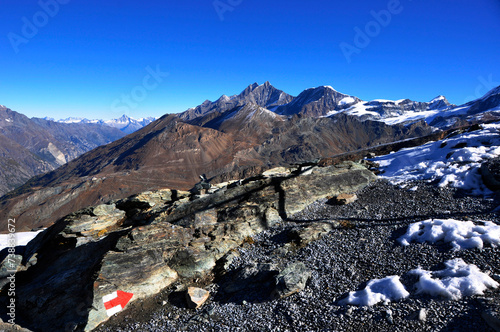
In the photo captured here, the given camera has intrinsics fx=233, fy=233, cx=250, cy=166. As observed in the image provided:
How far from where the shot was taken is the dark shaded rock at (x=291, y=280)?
1012 centimetres

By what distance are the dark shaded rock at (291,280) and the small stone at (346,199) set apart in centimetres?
866

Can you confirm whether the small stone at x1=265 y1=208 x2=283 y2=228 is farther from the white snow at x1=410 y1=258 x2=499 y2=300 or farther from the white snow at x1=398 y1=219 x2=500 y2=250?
the white snow at x1=410 y1=258 x2=499 y2=300

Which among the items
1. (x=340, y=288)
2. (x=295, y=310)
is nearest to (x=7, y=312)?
(x=295, y=310)

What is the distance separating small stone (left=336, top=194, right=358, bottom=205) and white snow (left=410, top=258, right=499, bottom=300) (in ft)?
29.1

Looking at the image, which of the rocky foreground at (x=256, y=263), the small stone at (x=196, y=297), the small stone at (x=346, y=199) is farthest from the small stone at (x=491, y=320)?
the small stone at (x=346, y=199)

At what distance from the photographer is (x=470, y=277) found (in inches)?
336

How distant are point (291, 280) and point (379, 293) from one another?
3.44 meters

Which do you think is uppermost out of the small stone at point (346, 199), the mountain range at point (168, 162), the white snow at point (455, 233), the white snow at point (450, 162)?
the mountain range at point (168, 162)

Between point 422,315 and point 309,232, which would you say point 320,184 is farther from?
point 422,315

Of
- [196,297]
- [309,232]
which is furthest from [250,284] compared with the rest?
[309,232]

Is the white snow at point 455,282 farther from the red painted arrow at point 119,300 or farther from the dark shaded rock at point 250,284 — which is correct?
the red painted arrow at point 119,300

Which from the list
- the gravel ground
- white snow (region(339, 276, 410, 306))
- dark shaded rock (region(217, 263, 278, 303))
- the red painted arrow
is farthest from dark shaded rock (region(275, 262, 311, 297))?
the red painted arrow

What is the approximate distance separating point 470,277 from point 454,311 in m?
1.85

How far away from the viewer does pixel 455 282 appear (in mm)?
8484
